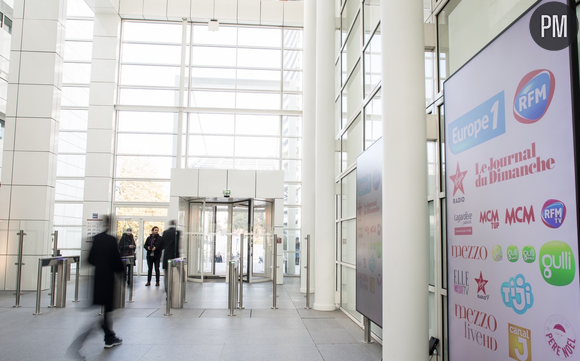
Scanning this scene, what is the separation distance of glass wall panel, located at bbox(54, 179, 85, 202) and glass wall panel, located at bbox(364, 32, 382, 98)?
575 inches

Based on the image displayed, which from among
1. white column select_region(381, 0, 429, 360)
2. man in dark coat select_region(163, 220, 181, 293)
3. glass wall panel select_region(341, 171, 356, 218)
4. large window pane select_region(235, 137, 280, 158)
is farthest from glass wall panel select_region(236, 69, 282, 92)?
white column select_region(381, 0, 429, 360)

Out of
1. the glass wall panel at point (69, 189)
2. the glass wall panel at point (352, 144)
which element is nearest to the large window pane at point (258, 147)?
the glass wall panel at point (69, 189)

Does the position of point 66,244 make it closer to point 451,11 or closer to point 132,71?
point 132,71

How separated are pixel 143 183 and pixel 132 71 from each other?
190 inches

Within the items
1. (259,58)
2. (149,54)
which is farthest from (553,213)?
(149,54)

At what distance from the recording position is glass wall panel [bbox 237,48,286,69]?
19.8 meters

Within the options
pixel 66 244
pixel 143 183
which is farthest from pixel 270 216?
pixel 66 244

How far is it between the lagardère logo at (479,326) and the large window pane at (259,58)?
56.2 feet

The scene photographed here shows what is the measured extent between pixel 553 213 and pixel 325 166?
7.32m

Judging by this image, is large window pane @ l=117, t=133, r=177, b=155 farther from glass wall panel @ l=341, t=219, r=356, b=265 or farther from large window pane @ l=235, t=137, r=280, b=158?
glass wall panel @ l=341, t=219, r=356, b=265

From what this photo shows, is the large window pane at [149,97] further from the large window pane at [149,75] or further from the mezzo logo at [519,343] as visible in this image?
the mezzo logo at [519,343]

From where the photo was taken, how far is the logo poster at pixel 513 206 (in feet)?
8.71

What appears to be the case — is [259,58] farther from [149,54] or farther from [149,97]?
[149,97]

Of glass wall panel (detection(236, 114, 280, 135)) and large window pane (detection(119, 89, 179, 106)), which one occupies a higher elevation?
large window pane (detection(119, 89, 179, 106))
